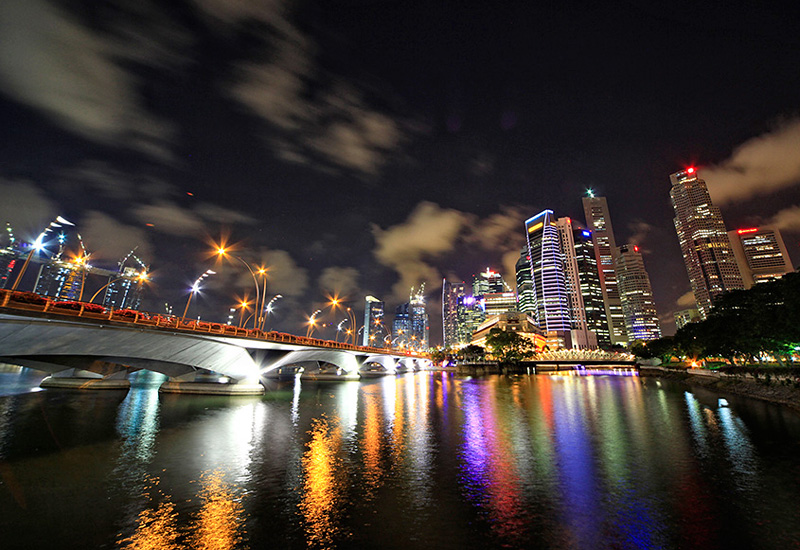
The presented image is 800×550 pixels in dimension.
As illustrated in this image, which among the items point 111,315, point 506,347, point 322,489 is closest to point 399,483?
point 322,489

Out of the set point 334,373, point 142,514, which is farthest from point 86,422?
point 334,373

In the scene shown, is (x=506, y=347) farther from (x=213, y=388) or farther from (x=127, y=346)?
(x=127, y=346)

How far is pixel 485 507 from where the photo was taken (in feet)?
39.7

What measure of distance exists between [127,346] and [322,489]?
1286 inches

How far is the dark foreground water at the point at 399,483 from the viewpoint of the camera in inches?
400

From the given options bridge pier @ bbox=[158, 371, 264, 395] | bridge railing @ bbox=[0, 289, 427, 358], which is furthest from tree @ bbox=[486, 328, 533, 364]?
bridge pier @ bbox=[158, 371, 264, 395]

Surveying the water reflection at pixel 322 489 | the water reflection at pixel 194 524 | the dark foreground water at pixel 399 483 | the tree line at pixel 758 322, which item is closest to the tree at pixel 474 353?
the tree line at pixel 758 322

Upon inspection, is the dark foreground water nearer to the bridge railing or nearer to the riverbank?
the bridge railing

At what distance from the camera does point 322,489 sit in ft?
45.5

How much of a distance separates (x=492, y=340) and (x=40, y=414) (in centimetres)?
12736

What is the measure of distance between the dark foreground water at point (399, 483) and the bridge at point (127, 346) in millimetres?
7001

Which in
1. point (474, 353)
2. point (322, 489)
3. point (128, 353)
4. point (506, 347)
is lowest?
point (322, 489)

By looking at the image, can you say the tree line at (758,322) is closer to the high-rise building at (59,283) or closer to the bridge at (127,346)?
the bridge at (127,346)

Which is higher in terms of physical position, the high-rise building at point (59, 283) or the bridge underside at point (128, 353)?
the high-rise building at point (59, 283)
